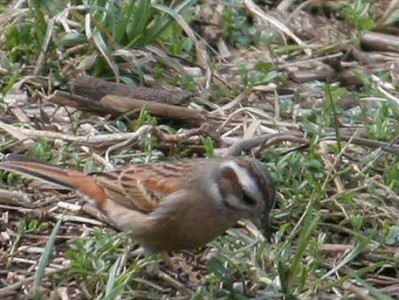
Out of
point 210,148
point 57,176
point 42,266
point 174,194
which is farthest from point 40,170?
point 210,148

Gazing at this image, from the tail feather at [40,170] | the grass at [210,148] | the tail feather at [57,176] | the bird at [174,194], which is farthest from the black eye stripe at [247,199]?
the tail feather at [40,170]

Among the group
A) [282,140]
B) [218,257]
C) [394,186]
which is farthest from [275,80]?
[218,257]

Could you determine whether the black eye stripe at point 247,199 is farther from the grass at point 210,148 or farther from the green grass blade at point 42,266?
the green grass blade at point 42,266

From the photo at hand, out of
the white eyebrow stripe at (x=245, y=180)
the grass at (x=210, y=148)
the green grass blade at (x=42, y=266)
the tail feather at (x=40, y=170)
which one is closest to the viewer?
the green grass blade at (x=42, y=266)

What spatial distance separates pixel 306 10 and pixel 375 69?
84 cm

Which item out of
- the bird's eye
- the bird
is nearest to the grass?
the bird

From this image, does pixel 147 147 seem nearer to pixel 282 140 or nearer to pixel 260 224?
pixel 282 140

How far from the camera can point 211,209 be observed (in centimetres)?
635

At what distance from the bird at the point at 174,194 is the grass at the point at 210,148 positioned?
150 mm

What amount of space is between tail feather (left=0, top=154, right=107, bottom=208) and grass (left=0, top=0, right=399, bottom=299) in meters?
0.20

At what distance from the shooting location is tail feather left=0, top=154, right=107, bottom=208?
263 inches

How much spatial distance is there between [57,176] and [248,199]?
1.00m

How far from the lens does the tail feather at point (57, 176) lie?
668 cm

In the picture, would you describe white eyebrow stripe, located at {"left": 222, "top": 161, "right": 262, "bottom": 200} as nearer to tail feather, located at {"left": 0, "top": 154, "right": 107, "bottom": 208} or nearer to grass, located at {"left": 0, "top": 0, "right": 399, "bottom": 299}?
grass, located at {"left": 0, "top": 0, "right": 399, "bottom": 299}
